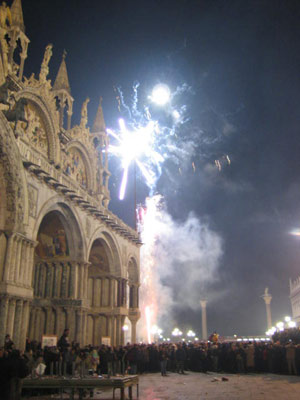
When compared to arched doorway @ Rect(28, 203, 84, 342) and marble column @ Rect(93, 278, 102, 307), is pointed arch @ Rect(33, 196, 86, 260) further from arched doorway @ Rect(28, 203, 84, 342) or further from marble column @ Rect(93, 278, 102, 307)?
marble column @ Rect(93, 278, 102, 307)

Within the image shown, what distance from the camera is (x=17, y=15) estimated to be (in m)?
23.5

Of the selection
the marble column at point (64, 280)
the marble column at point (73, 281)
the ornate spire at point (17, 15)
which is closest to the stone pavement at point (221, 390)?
the marble column at point (73, 281)

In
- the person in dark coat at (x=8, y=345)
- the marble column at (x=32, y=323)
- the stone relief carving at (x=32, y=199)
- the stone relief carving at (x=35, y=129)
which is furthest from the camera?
the marble column at (x=32, y=323)

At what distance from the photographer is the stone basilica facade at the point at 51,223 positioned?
17062 millimetres

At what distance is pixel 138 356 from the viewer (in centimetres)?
2045

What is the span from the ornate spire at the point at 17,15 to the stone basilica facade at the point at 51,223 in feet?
0.20

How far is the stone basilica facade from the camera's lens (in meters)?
17.1

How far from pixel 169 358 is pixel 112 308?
7.98 metres

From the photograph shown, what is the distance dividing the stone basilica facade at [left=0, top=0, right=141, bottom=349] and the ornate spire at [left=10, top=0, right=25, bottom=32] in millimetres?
60

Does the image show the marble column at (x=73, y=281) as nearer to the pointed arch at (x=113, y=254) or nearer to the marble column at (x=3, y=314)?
the pointed arch at (x=113, y=254)

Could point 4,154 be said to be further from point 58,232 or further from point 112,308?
point 112,308

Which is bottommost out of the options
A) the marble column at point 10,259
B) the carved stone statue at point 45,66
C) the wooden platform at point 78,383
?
the wooden platform at point 78,383

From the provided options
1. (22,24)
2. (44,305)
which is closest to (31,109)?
(22,24)

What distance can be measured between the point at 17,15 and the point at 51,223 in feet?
41.4
